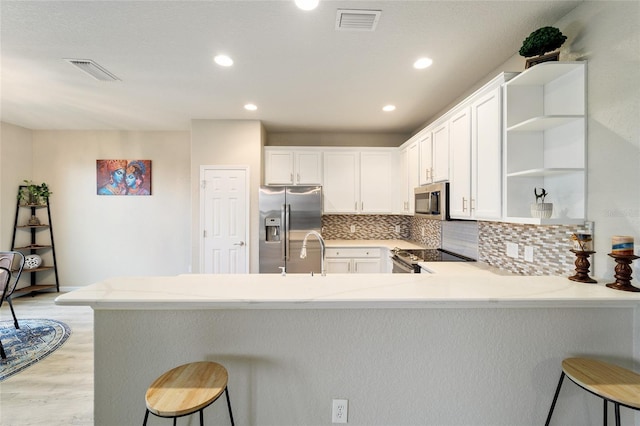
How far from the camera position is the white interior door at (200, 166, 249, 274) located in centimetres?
388

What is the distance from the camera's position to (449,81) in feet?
8.84

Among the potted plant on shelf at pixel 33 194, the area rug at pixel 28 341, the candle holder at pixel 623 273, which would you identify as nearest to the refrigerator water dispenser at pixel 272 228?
the area rug at pixel 28 341

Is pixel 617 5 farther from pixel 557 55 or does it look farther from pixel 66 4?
pixel 66 4

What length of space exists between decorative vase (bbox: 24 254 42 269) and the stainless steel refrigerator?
3766mm

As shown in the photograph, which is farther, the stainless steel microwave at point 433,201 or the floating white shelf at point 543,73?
the stainless steel microwave at point 433,201

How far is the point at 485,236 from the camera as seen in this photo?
2656 millimetres

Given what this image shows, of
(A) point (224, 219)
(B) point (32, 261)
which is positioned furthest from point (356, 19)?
(B) point (32, 261)

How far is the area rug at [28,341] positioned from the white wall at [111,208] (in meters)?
1.34

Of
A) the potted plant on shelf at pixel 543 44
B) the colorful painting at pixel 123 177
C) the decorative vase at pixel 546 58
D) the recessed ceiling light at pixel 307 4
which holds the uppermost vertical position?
the recessed ceiling light at pixel 307 4

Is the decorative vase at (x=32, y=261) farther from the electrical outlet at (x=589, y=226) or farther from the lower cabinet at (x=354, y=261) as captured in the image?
the electrical outlet at (x=589, y=226)

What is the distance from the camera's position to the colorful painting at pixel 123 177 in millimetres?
4652

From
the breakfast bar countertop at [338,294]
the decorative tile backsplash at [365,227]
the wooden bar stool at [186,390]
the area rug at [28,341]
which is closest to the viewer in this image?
the wooden bar stool at [186,390]

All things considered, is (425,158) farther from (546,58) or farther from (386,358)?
(386,358)

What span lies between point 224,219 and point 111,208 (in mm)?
2345
